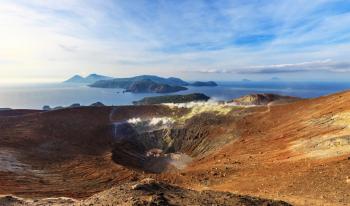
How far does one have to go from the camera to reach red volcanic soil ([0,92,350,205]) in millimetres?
20250

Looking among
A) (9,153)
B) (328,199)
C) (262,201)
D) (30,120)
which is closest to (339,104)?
(328,199)

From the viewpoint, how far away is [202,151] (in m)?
41.3

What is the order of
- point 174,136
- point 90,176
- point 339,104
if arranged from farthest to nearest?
point 174,136 → point 339,104 → point 90,176

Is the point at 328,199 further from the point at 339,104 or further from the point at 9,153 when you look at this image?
the point at 9,153

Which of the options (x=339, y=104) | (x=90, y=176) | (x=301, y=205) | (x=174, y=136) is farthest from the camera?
(x=174, y=136)

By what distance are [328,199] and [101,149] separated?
3166 centimetres

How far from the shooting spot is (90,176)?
98.7 ft

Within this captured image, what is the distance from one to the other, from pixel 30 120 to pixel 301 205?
43252 mm

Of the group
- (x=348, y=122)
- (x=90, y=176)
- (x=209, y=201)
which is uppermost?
(x=348, y=122)

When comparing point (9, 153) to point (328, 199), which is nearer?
point (328, 199)

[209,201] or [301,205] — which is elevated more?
[209,201]

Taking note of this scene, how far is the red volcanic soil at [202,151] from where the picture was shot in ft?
66.4

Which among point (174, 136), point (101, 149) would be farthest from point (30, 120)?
point (174, 136)

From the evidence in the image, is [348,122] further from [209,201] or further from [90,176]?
[90,176]
